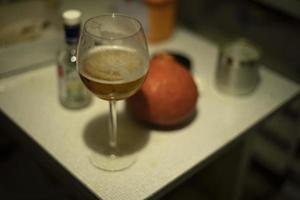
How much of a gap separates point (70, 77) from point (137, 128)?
15cm

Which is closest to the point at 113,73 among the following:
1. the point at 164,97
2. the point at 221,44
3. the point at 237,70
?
the point at 164,97

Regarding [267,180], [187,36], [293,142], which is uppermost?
[187,36]

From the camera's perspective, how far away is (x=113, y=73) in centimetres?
60

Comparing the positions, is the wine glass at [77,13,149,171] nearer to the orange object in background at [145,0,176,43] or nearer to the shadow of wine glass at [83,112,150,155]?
the shadow of wine glass at [83,112,150,155]

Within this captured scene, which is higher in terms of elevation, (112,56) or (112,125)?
(112,56)

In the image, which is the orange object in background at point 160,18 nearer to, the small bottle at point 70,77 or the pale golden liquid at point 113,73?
the small bottle at point 70,77

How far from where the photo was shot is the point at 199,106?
2.71ft

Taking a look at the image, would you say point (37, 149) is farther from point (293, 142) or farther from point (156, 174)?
point (293, 142)

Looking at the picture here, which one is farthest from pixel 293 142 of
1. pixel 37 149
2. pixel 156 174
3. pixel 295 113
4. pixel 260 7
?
pixel 37 149

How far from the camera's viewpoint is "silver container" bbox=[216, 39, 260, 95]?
2.69 feet

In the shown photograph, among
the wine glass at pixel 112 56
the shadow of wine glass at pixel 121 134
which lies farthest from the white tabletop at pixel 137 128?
the wine glass at pixel 112 56

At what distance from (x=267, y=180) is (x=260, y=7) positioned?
0.49m

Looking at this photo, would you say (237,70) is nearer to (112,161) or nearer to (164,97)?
(164,97)

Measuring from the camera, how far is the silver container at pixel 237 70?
820 mm
